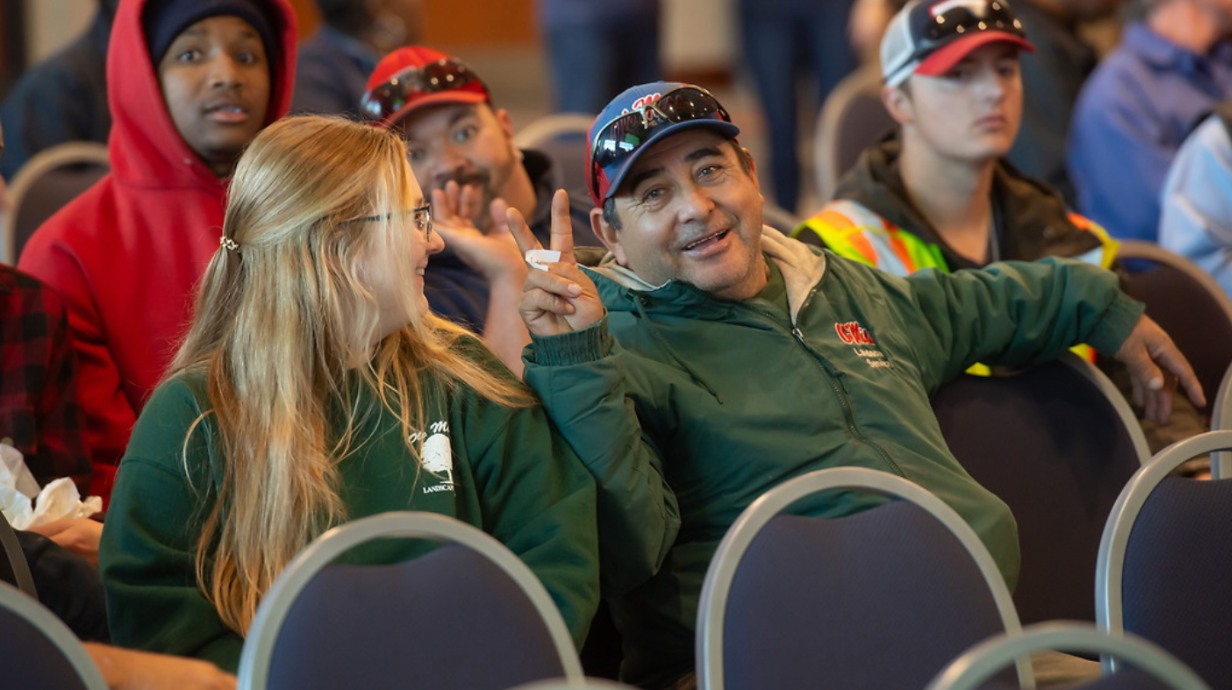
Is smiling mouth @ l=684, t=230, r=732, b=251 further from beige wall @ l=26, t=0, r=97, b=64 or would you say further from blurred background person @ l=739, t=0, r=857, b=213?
beige wall @ l=26, t=0, r=97, b=64

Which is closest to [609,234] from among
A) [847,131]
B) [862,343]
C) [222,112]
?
[862,343]

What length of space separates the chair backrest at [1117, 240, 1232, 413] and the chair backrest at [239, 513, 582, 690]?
4.97 feet

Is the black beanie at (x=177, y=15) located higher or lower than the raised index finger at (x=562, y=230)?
higher

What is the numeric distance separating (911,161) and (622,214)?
0.98 m

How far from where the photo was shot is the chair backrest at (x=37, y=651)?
1.49 meters

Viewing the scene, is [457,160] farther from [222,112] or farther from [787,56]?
[787,56]

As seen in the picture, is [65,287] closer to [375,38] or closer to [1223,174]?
[375,38]

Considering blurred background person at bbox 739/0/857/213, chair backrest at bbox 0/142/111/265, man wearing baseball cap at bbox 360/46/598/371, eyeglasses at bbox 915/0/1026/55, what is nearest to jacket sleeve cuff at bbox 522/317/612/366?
man wearing baseball cap at bbox 360/46/598/371

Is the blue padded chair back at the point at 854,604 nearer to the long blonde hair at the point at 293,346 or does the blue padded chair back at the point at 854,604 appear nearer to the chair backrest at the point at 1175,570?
the chair backrest at the point at 1175,570

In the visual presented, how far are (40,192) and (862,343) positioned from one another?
233cm

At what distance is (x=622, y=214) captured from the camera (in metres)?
2.14

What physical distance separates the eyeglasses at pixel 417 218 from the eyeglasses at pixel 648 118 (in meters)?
0.30

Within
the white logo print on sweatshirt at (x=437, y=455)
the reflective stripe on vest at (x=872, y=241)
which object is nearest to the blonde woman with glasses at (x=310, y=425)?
the white logo print on sweatshirt at (x=437, y=455)

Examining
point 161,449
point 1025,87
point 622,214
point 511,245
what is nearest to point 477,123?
point 511,245
